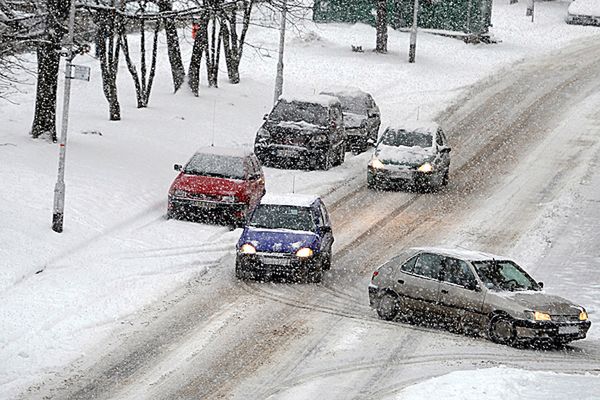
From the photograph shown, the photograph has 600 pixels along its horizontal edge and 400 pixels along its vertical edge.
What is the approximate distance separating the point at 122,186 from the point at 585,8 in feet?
146

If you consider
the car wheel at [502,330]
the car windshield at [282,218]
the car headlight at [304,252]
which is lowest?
the car wheel at [502,330]

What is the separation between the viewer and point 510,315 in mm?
18328

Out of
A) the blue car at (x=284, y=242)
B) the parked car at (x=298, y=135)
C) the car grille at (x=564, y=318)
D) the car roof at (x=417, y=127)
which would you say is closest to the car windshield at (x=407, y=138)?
the car roof at (x=417, y=127)

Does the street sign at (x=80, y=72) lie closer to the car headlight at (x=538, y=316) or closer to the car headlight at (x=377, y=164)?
the car headlight at (x=538, y=316)

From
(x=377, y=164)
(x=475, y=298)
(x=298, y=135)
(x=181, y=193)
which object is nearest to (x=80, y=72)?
(x=181, y=193)

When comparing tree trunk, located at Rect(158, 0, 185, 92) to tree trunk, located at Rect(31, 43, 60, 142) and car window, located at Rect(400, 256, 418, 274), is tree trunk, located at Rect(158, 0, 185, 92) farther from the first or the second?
car window, located at Rect(400, 256, 418, 274)

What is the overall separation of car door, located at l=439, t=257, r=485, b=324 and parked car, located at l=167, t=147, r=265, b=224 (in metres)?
7.68

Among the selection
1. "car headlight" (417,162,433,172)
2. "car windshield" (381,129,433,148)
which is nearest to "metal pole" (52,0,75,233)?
"car headlight" (417,162,433,172)

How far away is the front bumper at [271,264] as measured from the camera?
21625mm

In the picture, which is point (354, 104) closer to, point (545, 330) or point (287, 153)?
point (287, 153)

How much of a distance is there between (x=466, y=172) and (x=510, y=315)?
17.0 meters

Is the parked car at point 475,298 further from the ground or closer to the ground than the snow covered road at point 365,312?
further from the ground

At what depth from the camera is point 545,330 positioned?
18094 mm

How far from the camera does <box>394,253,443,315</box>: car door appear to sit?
763 inches
